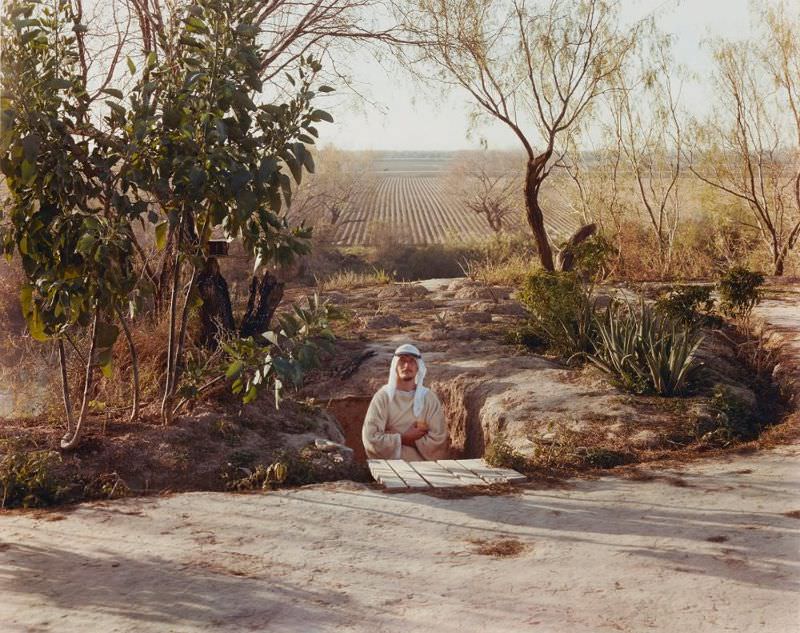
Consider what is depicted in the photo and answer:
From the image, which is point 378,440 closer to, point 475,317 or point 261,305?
point 261,305

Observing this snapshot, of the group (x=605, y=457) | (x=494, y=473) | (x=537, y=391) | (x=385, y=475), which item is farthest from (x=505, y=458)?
(x=537, y=391)

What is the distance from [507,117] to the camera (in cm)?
1426

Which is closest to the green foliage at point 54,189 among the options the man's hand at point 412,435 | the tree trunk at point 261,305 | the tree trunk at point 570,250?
the man's hand at point 412,435

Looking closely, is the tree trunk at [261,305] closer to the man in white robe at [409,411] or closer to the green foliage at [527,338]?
the man in white robe at [409,411]

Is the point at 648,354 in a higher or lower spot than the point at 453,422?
higher

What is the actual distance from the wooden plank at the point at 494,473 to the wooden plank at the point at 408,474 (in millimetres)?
394

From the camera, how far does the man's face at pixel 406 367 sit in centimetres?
712

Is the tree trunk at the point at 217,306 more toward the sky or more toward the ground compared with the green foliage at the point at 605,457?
more toward the sky

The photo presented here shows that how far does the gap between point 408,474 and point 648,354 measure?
9.84 feet

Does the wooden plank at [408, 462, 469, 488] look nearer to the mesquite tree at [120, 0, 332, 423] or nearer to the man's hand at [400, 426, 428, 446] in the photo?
the man's hand at [400, 426, 428, 446]

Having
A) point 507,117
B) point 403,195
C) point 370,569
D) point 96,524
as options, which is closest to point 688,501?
point 370,569

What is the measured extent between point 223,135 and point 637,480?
10.7ft

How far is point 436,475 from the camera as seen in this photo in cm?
567

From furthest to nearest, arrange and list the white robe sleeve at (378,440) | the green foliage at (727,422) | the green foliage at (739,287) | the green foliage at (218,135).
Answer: the green foliage at (739,287), the white robe sleeve at (378,440), the green foliage at (727,422), the green foliage at (218,135)
